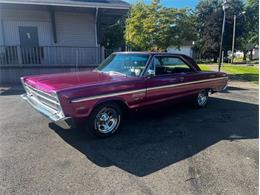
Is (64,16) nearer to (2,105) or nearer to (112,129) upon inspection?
(2,105)

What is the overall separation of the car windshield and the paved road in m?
1.21

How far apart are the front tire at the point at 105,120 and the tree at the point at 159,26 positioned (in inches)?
396

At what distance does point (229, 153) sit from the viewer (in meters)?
3.93

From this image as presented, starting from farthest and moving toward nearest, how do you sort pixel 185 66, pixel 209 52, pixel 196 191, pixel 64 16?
pixel 209 52 → pixel 64 16 → pixel 185 66 → pixel 196 191

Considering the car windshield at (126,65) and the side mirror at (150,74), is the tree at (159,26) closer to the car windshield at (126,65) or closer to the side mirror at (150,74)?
the car windshield at (126,65)

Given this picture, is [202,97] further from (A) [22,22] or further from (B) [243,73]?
(B) [243,73]

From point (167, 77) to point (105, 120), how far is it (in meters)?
1.85

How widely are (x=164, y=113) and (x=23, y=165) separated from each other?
12.4 ft

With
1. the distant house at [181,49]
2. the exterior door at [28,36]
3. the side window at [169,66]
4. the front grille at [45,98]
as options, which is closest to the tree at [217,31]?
the distant house at [181,49]

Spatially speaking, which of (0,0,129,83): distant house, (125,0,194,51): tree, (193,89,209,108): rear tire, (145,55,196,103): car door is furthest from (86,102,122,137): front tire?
(125,0,194,51): tree

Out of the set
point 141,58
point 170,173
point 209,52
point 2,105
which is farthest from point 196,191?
point 209,52

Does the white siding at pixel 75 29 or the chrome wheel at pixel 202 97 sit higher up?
the white siding at pixel 75 29

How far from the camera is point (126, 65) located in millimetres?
5109

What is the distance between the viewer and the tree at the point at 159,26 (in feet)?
44.7
